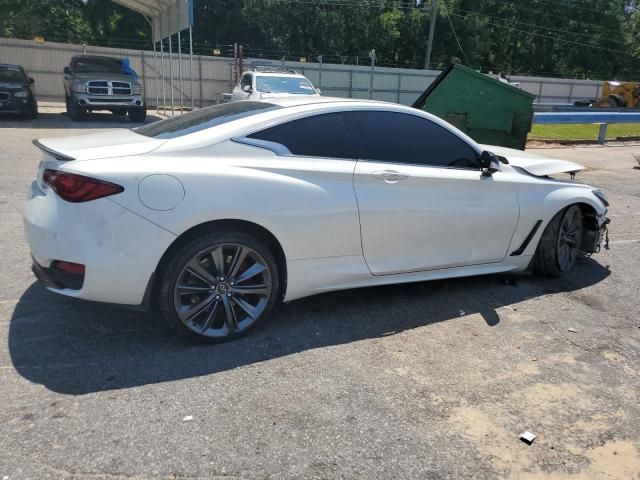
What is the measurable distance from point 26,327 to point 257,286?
1.55m

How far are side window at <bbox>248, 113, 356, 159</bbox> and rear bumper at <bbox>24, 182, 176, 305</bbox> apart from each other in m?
0.99

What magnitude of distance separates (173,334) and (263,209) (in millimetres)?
1063

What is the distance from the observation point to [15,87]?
1625 cm

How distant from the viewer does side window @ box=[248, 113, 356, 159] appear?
3730mm

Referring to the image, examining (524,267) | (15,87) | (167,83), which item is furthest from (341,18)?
(524,267)

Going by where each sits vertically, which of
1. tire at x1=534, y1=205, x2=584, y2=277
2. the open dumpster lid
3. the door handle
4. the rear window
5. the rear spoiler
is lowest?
tire at x1=534, y1=205, x2=584, y2=277

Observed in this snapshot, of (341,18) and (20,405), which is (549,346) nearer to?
(20,405)

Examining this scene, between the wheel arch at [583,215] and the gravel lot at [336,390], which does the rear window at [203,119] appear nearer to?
the gravel lot at [336,390]

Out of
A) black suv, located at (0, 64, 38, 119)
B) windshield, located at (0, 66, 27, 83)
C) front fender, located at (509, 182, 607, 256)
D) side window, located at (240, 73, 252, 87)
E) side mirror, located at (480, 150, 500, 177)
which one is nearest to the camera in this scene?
side mirror, located at (480, 150, 500, 177)

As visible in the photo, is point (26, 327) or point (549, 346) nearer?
point (26, 327)

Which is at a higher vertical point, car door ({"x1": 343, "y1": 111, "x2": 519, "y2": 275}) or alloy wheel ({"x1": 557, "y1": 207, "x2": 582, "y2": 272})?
car door ({"x1": 343, "y1": 111, "x2": 519, "y2": 275})

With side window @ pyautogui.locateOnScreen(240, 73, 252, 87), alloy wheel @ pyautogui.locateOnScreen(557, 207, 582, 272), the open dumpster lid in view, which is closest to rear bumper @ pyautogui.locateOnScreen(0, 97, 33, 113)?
side window @ pyautogui.locateOnScreen(240, 73, 252, 87)

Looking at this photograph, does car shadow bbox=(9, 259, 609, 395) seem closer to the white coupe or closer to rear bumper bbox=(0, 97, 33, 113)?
the white coupe

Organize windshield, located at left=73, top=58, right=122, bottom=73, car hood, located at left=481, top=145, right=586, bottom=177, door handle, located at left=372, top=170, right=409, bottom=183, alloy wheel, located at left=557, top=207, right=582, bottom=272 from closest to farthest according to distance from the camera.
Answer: door handle, located at left=372, top=170, right=409, bottom=183, car hood, located at left=481, top=145, right=586, bottom=177, alloy wheel, located at left=557, top=207, right=582, bottom=272, windshield, located at left=73, top=58, right=122, bottom=73
